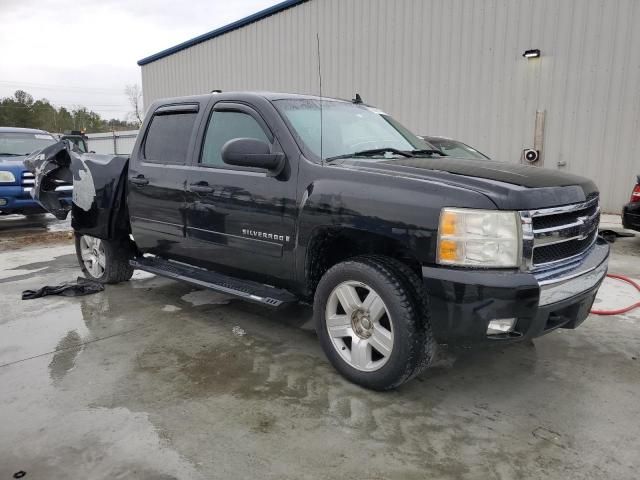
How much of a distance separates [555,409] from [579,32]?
8.71 meters

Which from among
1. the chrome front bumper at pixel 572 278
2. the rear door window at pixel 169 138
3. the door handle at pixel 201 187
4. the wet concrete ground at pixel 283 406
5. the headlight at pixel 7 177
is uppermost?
the rear door window at pixel 169 138

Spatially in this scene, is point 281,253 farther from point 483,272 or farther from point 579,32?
point 579,32

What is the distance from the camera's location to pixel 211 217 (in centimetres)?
392

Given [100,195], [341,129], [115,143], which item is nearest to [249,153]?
[341,129]

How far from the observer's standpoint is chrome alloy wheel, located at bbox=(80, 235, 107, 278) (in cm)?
540

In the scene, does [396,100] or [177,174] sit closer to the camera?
[177,174]

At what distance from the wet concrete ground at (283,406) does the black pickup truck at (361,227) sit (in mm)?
384

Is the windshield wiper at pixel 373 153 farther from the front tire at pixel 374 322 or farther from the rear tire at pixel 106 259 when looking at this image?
the rear tire at pixel 106 259

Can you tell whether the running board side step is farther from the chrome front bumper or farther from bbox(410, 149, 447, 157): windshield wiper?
the chrome front bumper

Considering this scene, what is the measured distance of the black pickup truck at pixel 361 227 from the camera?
2.65 m

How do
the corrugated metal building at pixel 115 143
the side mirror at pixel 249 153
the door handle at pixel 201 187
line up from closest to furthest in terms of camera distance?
the side mirror at pixel 249 153 → the door handle at pixel 201 187 → the corrugated metal building at pixel 115 143

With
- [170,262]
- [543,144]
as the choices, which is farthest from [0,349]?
[543,144]

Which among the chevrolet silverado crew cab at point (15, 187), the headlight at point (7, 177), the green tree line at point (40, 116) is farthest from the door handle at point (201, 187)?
the green tree line at point (40, 116)

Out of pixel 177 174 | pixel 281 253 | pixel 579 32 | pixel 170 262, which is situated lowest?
pixel 170 262
